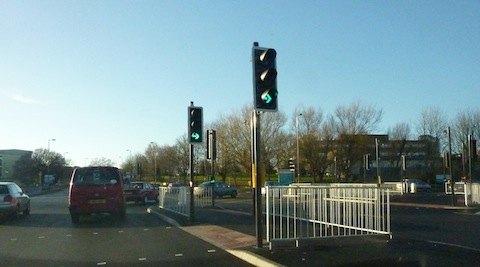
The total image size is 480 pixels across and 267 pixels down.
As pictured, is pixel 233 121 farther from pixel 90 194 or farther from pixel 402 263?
pixel 402 263

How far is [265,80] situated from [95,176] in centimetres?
1129

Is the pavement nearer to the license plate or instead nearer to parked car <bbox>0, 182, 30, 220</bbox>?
the license plate

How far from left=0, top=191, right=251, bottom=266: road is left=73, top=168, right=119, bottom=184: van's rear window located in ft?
5.39

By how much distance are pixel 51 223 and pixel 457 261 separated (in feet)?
51.4

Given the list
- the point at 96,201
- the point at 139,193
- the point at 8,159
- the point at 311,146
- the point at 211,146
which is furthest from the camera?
the point at 8,159

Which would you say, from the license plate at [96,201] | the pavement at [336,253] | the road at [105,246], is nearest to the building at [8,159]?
the license plate at [96,201]

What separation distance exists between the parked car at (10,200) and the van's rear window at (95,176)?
3260mm

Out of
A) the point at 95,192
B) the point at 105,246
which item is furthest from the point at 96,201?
the point at 105,246

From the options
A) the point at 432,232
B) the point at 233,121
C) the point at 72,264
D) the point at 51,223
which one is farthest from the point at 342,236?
the point at 233,121

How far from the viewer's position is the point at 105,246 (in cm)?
1366

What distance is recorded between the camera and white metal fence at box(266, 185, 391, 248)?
12555 mm

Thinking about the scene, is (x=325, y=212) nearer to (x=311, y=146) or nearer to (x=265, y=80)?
(x=265, y=80)

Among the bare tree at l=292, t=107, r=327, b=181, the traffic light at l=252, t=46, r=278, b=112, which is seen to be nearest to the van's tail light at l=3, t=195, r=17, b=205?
the traffic light at l=252, t=46, r=278, b=112

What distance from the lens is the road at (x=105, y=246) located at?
36.6ft
